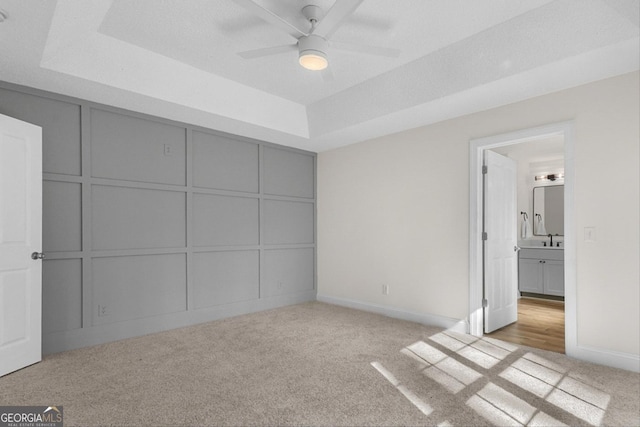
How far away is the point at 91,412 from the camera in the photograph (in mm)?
2197

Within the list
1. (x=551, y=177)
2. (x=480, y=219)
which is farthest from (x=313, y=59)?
(x=551, y=177)

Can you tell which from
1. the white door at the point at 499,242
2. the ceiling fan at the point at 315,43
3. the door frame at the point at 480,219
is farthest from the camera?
the white door at the point at 499,242

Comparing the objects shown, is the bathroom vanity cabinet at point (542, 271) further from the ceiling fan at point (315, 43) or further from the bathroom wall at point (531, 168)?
the ceiling fan at point (315, 43)

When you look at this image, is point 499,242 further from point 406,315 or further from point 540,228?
point 540,228

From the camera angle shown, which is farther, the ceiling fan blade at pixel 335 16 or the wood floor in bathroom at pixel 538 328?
the wood floor in bathroom at pixel 538 328

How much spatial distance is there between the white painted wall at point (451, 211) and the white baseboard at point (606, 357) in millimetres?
42

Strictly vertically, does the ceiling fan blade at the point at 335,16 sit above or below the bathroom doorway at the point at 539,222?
above

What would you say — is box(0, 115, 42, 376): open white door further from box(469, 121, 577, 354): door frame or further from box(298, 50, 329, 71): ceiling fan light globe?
box(469, 121, 577, 354): door frame

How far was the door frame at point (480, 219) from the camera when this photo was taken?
315cm

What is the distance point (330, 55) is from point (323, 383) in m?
2.93

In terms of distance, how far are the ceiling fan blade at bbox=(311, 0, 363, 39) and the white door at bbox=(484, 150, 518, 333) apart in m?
2.44

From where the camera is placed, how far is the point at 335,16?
2.25 meters

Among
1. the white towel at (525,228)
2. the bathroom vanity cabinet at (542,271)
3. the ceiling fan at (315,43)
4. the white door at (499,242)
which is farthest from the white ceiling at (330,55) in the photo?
the white towel at (525,228)

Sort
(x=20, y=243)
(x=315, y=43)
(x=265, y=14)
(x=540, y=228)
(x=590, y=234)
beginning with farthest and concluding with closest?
(x=540, y=228), (x=590, y=234), (x=20, y=243), (x=315, y=43), (x=265, y=14)
